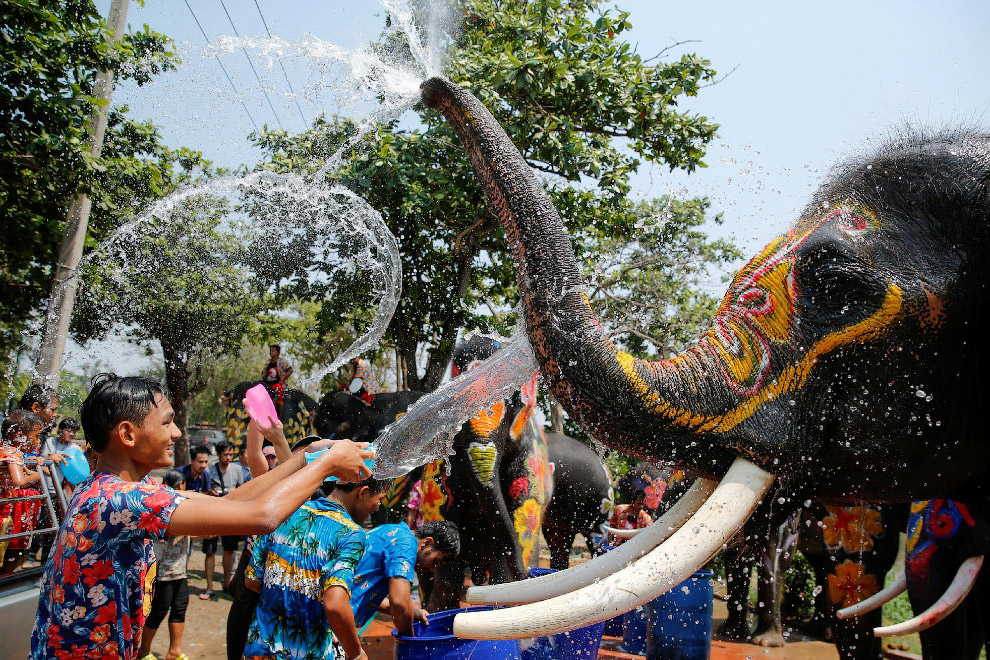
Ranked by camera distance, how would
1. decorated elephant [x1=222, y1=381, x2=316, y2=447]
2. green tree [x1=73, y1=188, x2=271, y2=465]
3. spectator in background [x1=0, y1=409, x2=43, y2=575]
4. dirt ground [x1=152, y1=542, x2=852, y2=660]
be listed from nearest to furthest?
spectator in background [x1=0, y1=409, x2=43, y2=575] → dirt ground [x1=152, y1=542, x2=852, y2=660] → decorated elephant [x1=222, y1=381, x2=316, y2=447] → green tree [x1=73, y1=188, x2=271, y2=465]

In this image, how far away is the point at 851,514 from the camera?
14.2 feet

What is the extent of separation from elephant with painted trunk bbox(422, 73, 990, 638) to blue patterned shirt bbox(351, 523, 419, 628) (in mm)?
879

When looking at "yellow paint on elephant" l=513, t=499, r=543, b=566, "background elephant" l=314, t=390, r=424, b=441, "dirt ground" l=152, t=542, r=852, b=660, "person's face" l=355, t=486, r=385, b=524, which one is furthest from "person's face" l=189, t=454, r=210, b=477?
"person's face" l=355, t=486, r=385, b=524

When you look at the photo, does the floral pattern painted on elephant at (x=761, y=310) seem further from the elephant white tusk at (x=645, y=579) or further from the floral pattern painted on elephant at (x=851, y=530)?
the floral pattern painted on elephant at (x=851, y=530)

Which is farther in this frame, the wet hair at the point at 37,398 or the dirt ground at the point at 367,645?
the wet hair at the point at 37,398

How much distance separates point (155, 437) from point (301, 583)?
38.3 inches

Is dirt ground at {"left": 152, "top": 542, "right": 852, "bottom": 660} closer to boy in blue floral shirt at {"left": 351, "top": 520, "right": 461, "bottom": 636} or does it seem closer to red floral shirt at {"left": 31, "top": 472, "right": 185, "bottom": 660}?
boy in blue floral shirt at {"left": 351, "top": 520, "right": 461, "bottom": 636}

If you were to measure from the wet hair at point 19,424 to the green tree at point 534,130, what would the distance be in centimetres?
393

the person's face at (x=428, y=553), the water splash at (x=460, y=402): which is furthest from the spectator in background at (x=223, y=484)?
the person's face at (x=428, y=553)

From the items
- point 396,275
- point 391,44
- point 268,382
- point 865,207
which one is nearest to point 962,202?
point 865,207

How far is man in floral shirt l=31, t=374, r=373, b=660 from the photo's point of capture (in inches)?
74.2

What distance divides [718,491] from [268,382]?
217 inches

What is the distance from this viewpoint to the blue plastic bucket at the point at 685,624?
14.8 ft

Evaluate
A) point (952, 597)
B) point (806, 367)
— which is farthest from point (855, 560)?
point (806, 367)
